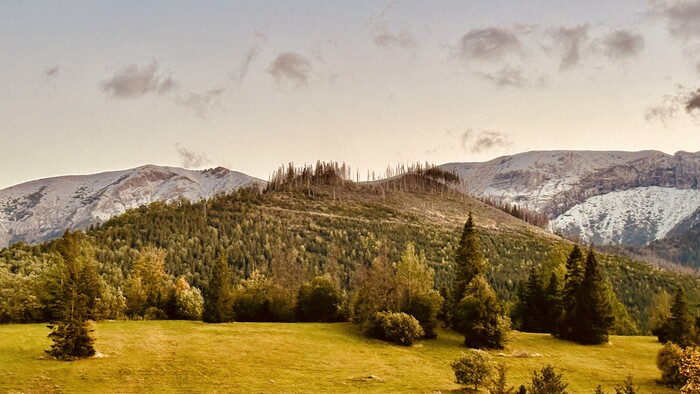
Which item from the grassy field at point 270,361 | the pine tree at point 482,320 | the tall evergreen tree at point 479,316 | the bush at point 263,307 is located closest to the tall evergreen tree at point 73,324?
the grassy field at point 270,361

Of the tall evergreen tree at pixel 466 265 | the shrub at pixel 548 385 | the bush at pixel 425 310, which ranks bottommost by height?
the shrub at pixel 548 385

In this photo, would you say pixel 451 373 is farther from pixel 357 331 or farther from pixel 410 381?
pixel 357 331

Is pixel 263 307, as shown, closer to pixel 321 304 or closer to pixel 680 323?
pixel 321 304

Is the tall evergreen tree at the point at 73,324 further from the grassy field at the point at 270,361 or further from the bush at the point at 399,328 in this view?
the bush at the point at 399,328

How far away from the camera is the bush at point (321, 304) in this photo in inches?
3792

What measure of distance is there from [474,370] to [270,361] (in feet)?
72.5

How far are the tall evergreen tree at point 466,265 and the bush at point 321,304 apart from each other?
1965cm

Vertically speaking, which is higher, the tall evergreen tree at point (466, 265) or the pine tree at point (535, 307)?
the tall evergreen tree at point (466, 265)

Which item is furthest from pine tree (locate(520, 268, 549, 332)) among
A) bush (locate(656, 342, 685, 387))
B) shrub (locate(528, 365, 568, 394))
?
shrub (locate(528, 365, 568, 394))

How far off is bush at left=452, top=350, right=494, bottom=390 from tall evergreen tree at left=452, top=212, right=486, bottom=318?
32775mm

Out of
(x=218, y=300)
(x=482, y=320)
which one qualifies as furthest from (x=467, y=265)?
(x=218, y=300)

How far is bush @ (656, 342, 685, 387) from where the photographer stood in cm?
6234

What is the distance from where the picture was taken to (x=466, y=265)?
9388 cm

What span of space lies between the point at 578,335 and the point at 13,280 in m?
85.9
